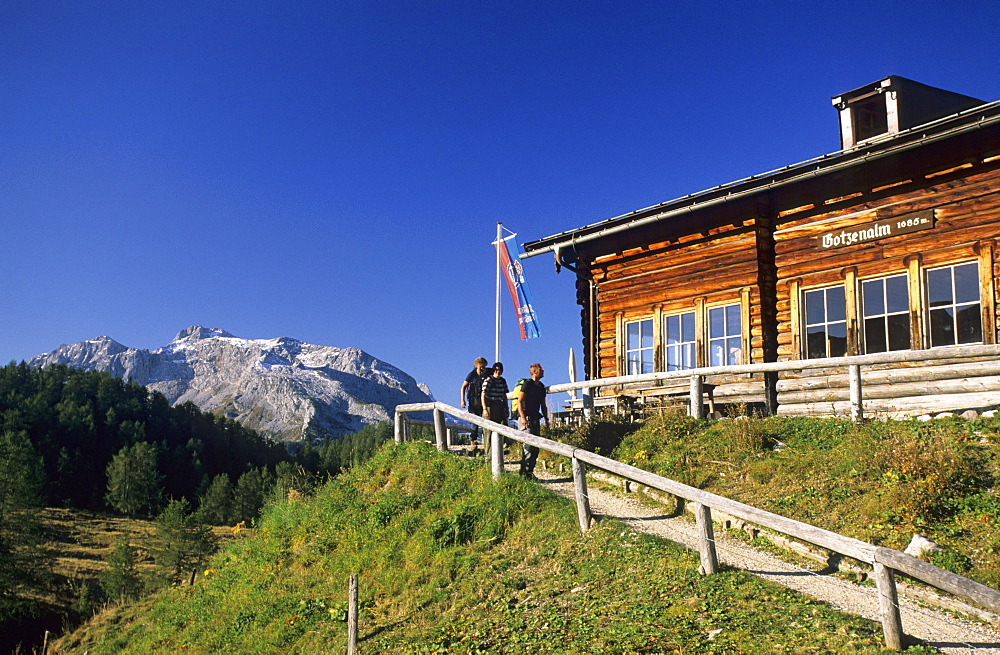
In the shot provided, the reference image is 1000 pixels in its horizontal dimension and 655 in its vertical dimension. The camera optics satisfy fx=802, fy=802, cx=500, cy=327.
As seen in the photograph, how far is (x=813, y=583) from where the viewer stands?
8680 millimetres

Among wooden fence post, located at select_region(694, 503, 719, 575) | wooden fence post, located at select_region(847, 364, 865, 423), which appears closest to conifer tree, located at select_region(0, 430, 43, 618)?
wooden fence post, located at select_region(847, 364, 865, 423)

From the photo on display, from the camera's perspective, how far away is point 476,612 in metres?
9.50

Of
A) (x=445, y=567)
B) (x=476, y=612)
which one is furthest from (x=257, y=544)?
(x=476, y=612)

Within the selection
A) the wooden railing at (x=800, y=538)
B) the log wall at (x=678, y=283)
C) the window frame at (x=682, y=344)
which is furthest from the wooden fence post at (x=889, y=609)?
the window frame at (x=682, y=344)

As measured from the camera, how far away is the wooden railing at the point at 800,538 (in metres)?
6.26

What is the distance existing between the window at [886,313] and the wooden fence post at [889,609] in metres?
10.3

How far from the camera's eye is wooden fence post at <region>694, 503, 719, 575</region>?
8.77 metres

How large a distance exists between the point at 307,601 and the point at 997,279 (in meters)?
13.2

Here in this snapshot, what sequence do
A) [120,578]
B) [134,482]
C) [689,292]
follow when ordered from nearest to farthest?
1. [689,292]
2. [120,578]
3. [134,482]

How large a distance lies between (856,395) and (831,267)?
4620 millimetres

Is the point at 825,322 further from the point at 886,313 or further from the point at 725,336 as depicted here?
the point at 725,336

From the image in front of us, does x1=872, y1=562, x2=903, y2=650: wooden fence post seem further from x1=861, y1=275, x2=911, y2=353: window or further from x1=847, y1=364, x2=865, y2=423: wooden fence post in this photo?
x1=861, y1=275, x2=911, y2=353: window

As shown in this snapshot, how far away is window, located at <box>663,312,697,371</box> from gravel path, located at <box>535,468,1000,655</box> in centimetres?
732

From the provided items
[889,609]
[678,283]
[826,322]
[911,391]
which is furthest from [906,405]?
[889,609]
